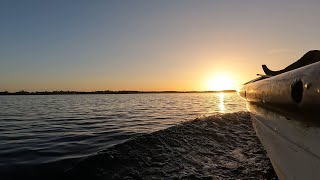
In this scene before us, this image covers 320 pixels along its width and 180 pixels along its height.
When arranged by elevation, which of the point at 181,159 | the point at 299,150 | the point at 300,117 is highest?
the point at 300,117

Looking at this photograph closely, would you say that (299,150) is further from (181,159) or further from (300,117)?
(181,159)

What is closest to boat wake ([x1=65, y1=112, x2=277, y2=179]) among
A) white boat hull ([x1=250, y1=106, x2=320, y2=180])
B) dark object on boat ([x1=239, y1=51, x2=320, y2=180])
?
white boat hull ([x1=250, y1=106, x2=320, y2=180])

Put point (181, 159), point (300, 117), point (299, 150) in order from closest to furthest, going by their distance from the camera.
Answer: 1. point (300, 117)
2. point (299, 150)
3. point (181, 159)

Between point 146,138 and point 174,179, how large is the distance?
2874 millimetres

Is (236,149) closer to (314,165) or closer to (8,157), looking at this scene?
(8,157)

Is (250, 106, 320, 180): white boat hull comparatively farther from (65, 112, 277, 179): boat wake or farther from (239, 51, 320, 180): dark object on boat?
(65, 112, 277, 179): boat wake

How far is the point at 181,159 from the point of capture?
6.31 m

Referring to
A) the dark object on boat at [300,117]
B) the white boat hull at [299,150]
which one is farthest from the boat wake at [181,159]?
the dark object on boat at [300,117]

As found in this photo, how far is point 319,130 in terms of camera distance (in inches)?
63.0

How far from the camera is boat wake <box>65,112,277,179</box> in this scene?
17.6 feet

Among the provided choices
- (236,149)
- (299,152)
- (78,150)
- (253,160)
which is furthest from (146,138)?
(299,152)

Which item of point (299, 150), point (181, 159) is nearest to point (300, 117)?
point (299, 150)

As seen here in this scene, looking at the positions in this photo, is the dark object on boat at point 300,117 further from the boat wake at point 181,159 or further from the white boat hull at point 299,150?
the boat wake at point 181,159

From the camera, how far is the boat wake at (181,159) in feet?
17.6
